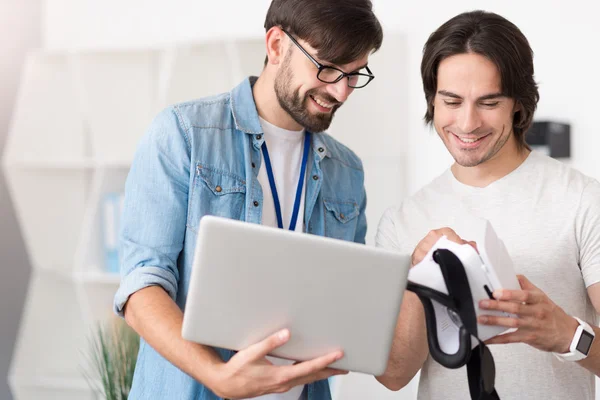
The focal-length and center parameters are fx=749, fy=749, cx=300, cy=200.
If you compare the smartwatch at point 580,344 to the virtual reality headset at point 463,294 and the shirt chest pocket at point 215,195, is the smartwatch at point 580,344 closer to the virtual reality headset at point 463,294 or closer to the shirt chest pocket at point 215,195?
the virtual reality headset at point 463,294

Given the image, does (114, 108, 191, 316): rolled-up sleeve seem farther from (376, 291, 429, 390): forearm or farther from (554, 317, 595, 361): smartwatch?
(554, 317, 595, 361): smartwatch

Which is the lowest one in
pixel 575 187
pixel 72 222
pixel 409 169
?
pixel 72 222

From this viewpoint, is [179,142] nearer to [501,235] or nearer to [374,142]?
[501,235]

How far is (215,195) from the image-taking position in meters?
1.69

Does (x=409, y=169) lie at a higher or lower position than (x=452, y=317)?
lower

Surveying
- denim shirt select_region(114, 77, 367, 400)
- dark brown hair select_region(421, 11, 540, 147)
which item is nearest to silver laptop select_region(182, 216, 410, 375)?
denim shirt select_region(114, 77, 367, 400)

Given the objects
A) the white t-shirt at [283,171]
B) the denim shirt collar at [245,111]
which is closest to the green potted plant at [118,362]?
the white t-shirt at [283,171]

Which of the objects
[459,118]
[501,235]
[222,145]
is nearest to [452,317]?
[501,235]

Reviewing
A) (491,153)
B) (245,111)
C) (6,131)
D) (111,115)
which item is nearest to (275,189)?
(245,111)

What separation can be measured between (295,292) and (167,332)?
32 cm

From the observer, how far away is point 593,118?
312 centimetres

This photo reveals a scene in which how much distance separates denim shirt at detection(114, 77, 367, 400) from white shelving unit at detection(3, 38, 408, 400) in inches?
64.0

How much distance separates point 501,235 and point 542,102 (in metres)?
1.66

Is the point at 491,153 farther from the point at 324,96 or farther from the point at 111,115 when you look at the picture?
the point at 111,115
